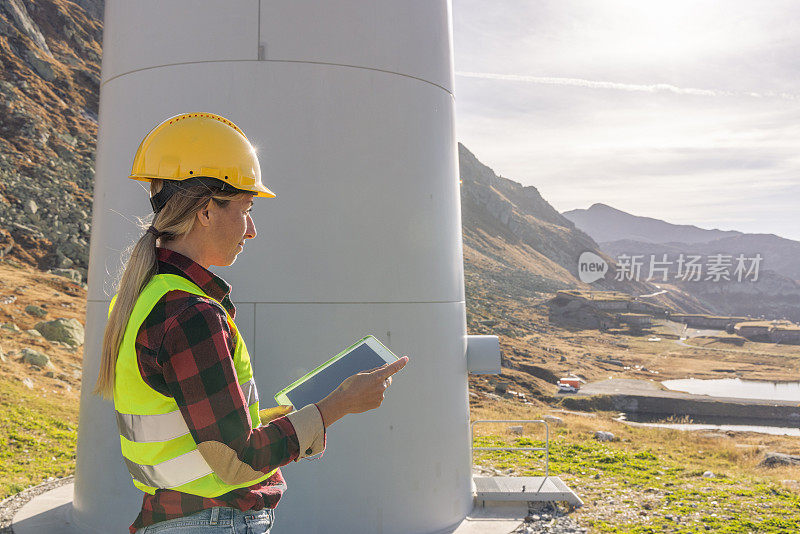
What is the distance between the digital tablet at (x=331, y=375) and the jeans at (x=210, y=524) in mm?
477

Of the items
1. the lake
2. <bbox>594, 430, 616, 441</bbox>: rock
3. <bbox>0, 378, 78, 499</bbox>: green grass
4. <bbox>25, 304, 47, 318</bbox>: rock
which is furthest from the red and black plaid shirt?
the lake

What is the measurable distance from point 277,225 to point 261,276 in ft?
1.55

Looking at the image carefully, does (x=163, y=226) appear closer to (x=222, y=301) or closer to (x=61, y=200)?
(x=222, y=301)

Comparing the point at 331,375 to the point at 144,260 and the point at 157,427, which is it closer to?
the point at 157,427

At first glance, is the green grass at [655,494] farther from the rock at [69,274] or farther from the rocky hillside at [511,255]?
the rocky hillside at [511,255]

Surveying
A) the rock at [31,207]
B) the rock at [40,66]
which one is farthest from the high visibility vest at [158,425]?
the rock at [40,66]

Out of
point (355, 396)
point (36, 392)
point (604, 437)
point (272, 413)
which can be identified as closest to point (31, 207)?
point (36, 392)

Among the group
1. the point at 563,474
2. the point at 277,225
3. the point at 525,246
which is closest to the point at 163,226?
the point at 277,225

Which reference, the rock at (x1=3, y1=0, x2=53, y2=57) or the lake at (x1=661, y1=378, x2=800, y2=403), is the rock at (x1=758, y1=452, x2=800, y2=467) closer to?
the lake at (x1=661, y1=378, x2=800, y2=403)

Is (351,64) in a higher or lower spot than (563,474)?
higher

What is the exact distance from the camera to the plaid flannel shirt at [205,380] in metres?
1.78

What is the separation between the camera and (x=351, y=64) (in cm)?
579

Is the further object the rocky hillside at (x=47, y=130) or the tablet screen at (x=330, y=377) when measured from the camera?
the rocky hillside at (x=47, y=130)

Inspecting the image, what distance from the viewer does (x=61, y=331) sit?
876 inches
